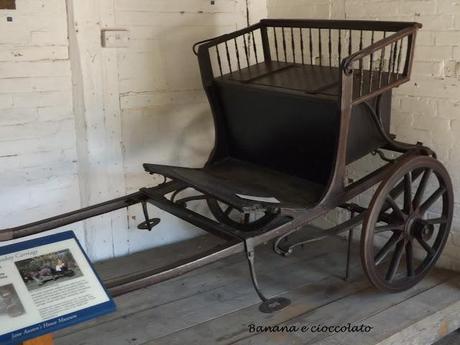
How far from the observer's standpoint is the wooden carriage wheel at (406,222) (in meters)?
2.32

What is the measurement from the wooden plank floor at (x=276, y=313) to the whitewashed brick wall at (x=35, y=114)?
21.3 inches

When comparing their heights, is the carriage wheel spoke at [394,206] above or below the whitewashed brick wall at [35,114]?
below

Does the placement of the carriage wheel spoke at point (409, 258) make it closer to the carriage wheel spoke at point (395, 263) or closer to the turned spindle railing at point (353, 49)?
the carriage wheel spoke at point (395, 263)

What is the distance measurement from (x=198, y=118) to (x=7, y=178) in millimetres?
1143

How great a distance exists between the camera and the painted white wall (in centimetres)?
273

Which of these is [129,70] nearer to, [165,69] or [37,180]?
[165,69]

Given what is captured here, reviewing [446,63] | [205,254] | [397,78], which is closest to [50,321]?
[205,254]

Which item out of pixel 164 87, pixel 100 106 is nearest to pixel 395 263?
pixel 164 87

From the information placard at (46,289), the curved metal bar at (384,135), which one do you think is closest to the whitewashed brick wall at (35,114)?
the information placard at (46,289)

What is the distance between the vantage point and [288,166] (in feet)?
8.73

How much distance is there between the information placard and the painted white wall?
1105 mm

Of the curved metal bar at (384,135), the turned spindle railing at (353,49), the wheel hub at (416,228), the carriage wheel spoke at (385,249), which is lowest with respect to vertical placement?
the carriage wheel spoke at (385,249)

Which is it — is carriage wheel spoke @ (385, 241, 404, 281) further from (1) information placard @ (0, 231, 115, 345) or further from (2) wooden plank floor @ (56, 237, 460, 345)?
(1) information placard @ (0, 231, 115, 345)

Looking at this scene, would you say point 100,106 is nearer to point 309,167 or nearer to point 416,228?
point 309,167
